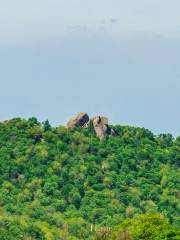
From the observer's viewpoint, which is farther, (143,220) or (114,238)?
(143,220)

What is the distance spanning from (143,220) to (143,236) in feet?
21.0

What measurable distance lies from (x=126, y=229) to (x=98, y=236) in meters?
7.43

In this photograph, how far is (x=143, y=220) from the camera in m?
182

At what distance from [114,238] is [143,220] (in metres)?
13.4

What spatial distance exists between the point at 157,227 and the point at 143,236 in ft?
9.08

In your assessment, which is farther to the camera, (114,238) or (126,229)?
(126,229)

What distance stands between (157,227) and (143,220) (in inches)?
172

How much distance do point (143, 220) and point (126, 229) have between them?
2.82 metres

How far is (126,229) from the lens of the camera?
180 metres

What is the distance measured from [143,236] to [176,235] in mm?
3509

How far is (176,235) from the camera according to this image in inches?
6919
